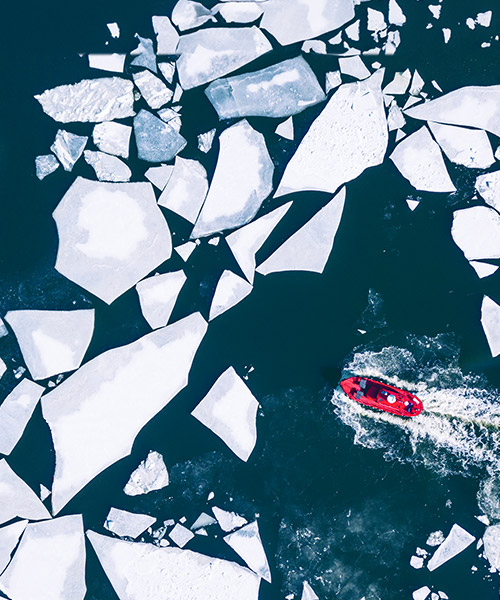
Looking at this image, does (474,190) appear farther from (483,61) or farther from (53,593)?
(53,593)

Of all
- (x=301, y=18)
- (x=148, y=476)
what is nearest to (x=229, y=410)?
(x=148, y=476)

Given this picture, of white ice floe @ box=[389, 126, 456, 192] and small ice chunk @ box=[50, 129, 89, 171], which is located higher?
small ice chunk @ box=[50, 129, 89, 171]

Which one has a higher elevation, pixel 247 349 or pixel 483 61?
pixel 483 61

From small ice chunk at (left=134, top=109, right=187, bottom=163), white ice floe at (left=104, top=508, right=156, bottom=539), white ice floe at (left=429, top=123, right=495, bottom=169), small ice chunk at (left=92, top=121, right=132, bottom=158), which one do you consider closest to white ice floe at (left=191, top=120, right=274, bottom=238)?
small ice chunk at (left=134, top=109, right=187, bottom=163)

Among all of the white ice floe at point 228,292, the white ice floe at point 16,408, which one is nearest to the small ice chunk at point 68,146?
the white ice floe at point 228,292

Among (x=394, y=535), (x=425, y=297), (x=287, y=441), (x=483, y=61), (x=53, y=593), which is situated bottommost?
(x=394, y=535)

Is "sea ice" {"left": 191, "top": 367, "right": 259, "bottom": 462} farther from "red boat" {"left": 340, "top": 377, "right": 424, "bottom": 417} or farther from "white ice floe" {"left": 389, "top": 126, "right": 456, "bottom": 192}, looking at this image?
"white ice floe" {"left": 389, "top": 126, "right": 456, "bottom": 192}

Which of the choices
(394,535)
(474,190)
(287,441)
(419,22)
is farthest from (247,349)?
(419,22)
